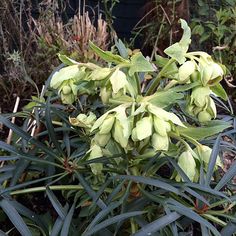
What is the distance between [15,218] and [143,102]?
0.37 m

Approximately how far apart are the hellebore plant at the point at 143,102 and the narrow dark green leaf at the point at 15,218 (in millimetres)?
192

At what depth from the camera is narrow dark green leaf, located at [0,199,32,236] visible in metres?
0.98

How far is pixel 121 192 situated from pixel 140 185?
0.05 meters

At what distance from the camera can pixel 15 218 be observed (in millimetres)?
994

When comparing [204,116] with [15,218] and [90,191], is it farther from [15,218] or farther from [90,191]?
[15,218]

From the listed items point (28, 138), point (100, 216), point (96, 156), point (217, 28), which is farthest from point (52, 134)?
point (217, 28)

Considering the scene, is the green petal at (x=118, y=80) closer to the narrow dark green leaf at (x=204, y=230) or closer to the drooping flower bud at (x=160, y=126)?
the drooping flower bud at (x=160, y=126)

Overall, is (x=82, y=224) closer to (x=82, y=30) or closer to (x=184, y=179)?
(x=184, y=179)

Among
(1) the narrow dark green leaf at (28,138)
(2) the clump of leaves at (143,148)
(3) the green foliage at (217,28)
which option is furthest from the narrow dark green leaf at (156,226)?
(3) the green foliage at (217,28)

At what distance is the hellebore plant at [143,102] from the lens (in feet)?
2.96

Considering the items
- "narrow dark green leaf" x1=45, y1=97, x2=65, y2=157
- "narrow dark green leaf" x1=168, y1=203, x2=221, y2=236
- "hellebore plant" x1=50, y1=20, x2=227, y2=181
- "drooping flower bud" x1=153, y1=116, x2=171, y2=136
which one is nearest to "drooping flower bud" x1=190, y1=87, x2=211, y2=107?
"hellebore plant" x1=50, y1=20, x2=227, y2=181

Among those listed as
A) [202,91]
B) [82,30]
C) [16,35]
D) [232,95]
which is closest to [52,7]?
[16,35]

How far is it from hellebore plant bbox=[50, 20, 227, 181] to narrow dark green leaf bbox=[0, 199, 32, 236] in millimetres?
192

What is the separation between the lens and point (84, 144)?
50.9 inches
